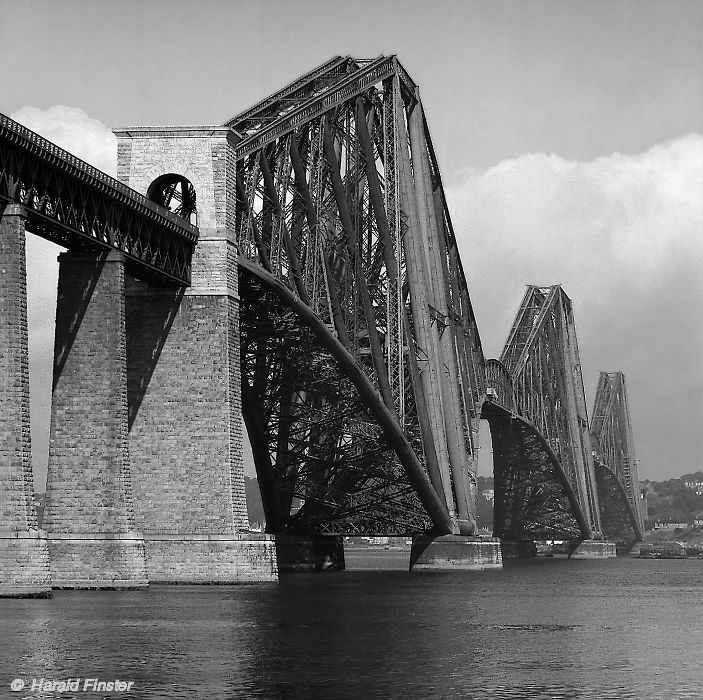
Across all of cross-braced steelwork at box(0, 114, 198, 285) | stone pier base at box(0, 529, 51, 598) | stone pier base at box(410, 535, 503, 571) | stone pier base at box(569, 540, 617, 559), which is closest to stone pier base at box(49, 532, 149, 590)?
stone pier base at box(0, 529, 51, 598)

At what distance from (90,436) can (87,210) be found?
9.03 m

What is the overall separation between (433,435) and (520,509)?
74989 millimetres

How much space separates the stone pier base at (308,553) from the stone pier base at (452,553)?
6.32 m

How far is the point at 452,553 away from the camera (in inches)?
3900

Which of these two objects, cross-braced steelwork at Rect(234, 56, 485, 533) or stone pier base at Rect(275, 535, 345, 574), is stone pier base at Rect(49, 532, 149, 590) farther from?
stone pier base at Rect(275, 535, 345, 574)

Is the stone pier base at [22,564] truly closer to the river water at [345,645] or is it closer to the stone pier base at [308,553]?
the river water at [345,645]

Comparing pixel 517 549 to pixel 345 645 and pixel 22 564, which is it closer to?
pixel 22 564

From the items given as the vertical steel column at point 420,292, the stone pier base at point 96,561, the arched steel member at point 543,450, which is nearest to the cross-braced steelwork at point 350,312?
the vertical steel column at point 420,292

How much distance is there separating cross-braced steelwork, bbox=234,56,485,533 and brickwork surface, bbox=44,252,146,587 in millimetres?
14191

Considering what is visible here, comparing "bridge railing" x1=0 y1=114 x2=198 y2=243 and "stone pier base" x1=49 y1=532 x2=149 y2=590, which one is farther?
"stone pier base" x1=49 y1=532 x2=149 y2=590

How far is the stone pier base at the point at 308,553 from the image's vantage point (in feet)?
326

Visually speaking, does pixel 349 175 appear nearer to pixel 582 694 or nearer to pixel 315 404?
pixel 315 404

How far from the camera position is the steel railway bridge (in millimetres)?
70688

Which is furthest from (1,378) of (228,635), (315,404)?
(315,404)
